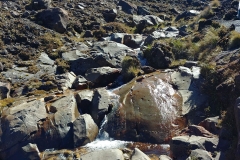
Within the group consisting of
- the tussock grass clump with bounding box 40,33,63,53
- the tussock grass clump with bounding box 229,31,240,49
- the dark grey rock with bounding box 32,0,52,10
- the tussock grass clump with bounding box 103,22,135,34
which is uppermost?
the tussock grass clump with bounding box 229,31,240,49

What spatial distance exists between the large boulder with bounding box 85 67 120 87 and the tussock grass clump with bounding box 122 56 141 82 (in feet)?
3.09

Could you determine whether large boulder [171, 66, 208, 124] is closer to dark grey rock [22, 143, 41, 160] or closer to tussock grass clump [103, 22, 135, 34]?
dark grey rock [22, 143, 41, 160]

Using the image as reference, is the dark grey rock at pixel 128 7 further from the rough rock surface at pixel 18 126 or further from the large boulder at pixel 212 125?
the large boulder at pixel 212 125

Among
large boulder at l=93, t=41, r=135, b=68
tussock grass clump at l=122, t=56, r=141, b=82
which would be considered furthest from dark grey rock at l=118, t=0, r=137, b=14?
tussock grass clump at l=122, t=56, r=141, b=82

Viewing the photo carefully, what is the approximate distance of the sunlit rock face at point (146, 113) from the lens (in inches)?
717

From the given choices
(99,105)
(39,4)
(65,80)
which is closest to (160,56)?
(65,80)

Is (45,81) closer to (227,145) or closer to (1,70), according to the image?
(1,70)

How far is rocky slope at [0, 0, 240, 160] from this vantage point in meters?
16.3

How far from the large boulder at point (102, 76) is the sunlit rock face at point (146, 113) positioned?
248 cm

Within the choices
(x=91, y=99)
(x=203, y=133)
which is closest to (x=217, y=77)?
(x=203, y=133)

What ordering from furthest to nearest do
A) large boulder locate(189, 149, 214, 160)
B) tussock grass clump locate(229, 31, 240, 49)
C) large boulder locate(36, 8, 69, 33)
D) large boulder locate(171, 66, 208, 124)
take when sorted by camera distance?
large boulder locate(36, 8, 69, 33) < tussock grass clump locate(229, 31, 240, 49) < large boulder locate(171, 66, 208, 124) < large boulder locate(189, 149, 214, 160)

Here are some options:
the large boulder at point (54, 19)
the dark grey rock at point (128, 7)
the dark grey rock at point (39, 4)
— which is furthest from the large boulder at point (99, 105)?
the dark grey rock at point (128, 7)

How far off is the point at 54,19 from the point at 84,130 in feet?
70.3

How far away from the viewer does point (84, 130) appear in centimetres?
1792
